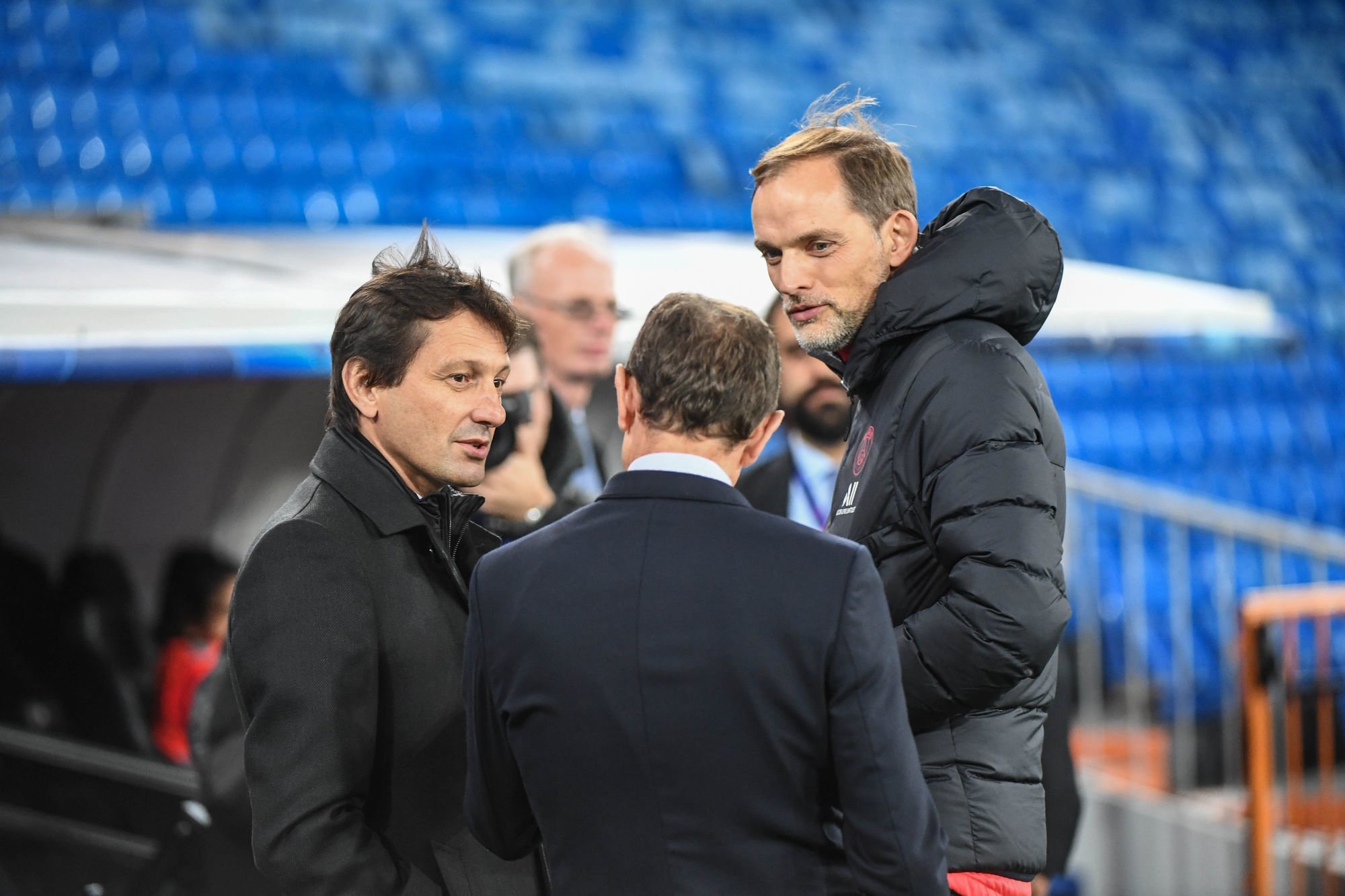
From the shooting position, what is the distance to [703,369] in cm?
130

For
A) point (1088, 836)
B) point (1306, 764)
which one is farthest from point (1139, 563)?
point (1088, 836)

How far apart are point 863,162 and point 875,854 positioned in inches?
34.8

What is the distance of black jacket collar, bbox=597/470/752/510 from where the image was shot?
4.28ft

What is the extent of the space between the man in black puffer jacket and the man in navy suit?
0.78 feet

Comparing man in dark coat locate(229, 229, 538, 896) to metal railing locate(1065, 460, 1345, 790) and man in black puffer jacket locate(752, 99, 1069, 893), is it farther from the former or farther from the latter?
metal railing locate(1065, 460, 1345, 790)

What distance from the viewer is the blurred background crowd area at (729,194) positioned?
4215 millimetres

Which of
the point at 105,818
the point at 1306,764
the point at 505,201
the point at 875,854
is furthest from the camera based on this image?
the point at 505,201

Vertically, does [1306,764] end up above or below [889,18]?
below

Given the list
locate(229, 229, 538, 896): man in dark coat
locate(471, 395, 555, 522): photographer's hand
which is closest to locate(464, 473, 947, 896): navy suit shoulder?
locate(229, 229, 538, 896): man in dark coat

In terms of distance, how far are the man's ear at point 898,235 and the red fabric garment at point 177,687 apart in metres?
2.62

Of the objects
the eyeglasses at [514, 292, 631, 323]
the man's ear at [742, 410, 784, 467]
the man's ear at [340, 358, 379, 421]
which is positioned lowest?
the man's ear at [742, 410, 784, 467]

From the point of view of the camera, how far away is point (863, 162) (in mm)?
1691

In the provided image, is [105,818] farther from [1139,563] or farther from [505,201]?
[1139,563]

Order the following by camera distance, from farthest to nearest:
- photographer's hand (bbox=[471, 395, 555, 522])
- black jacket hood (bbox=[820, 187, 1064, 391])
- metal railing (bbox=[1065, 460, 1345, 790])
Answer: metal railing (bbox=[1065, 460, 1345, 790])
photographer's hand (bbox=[471, 395, 555, 522])
black jacket hood (bbox=[820, 187, 1064, 391])
